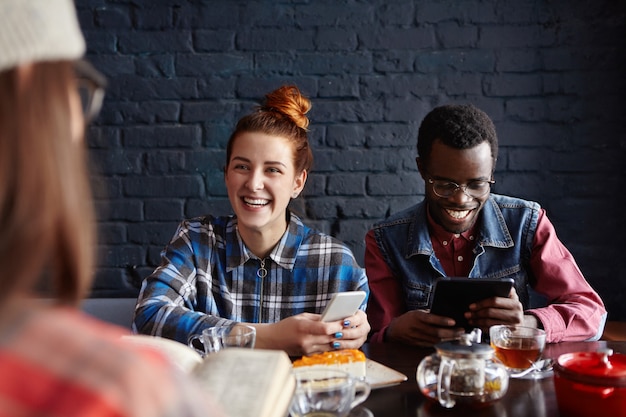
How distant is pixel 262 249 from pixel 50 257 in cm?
152

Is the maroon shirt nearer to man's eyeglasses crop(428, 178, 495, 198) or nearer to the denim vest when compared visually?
the denim vest

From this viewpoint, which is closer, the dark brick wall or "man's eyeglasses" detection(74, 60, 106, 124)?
"man's eyeglasses" detection(74, 60, 106, 124)

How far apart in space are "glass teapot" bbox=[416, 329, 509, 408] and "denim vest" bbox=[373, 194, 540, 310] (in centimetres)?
92

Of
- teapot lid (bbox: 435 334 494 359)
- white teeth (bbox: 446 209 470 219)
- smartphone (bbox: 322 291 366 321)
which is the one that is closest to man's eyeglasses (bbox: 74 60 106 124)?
teapot lid (bbox: 435 334 494 359)

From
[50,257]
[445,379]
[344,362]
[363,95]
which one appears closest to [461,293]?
[344,362]

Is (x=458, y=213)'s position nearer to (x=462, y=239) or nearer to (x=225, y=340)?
(x=462, y=239)

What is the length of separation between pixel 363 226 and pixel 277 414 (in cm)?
181

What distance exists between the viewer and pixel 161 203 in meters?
2.60

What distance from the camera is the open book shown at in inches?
31.1

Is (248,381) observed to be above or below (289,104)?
below

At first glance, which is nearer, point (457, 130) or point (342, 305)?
point (342, 305)

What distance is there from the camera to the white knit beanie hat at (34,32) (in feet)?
1.54

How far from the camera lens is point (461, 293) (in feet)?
5.36

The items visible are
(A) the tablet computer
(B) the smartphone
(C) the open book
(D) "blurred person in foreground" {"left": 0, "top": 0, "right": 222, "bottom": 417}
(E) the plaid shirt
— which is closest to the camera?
(D) "blurred person in foreground" {"left": 0, "top": 0, "right": 222, "bottom": 417}
